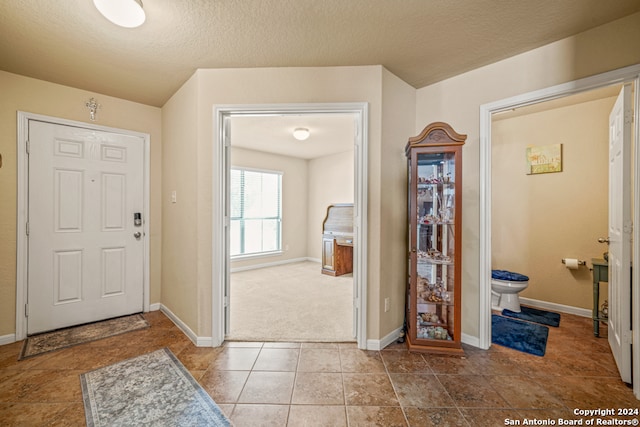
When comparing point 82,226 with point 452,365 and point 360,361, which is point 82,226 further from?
point 452,365

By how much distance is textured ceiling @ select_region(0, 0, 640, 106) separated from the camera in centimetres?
163

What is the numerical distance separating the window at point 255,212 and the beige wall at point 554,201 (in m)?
4.20

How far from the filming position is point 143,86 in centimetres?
265

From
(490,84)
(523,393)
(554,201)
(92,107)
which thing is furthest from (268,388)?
(554,201)

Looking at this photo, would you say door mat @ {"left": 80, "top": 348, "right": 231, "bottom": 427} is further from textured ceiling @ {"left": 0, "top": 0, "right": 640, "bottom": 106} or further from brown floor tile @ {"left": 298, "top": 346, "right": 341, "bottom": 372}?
textured ceiling @ {"left": 0, "top": 0, "right": 640, "bottom": 106}

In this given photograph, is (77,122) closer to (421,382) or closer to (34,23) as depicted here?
(34,23)

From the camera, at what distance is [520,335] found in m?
2.54

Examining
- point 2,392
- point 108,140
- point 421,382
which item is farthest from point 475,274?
point 108,140

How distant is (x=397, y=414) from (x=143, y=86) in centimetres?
358

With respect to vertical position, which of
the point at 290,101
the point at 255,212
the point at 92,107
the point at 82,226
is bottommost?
the point at 82,226

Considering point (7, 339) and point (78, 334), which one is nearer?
point (7, 339)

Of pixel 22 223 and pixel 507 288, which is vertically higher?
pixel 22 223

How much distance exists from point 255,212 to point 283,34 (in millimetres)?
4138

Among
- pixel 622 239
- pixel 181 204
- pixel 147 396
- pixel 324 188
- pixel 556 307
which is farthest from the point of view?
pixel 324 188
